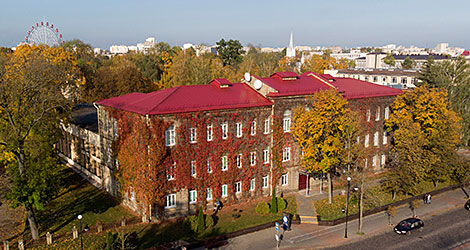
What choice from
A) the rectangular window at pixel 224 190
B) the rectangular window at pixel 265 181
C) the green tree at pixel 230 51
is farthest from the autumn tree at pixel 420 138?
the green tree at pixel 230 51

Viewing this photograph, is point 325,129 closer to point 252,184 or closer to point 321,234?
point 252,184

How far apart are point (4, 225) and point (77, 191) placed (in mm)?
9601

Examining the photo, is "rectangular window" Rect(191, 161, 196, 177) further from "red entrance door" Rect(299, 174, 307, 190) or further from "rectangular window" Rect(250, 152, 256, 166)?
"red entrance door" Rect(299, 174, 307, 190)

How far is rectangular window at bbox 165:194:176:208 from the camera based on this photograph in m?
36.8

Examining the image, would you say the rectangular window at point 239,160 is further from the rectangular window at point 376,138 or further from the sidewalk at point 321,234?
the rectangular window at point 376,138

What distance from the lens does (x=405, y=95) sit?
48.7 meters

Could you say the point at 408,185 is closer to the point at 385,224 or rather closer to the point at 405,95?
the point at 385,224

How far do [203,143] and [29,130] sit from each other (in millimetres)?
15874

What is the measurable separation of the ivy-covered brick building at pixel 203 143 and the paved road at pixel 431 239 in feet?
39.7

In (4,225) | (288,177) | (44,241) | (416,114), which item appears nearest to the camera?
(44,241)

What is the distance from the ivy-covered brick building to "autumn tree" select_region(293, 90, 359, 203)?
3159mm

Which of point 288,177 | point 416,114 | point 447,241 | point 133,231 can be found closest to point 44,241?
point 133,231

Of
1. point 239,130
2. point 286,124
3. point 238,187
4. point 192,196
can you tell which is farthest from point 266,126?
point 192,196

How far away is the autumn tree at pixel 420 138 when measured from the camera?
137 ft
